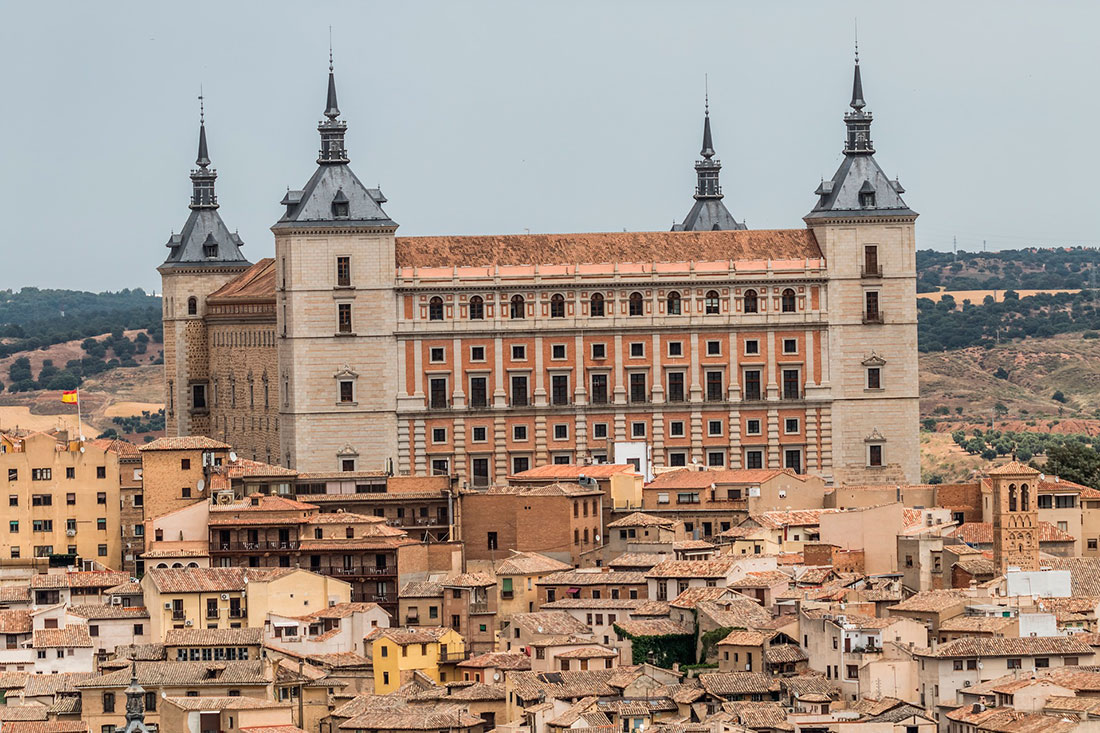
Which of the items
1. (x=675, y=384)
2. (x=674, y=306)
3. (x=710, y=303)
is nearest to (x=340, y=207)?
(x=674, y=306)

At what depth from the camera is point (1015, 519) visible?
104 meters

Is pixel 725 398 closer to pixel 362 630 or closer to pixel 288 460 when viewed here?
pixel 288 460

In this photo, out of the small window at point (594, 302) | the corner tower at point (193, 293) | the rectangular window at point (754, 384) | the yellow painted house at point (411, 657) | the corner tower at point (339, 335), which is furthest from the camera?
the corner tower at point (193, 293)

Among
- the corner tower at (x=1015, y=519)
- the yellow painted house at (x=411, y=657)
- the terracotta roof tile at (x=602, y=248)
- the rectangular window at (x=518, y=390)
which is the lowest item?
the yellow painted house at (x=411, y=657)

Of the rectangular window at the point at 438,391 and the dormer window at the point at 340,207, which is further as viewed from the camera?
the rectangular window at the point at 438,391

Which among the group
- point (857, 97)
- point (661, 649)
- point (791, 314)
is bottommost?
point (661, 649)

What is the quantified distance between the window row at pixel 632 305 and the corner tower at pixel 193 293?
817 inches

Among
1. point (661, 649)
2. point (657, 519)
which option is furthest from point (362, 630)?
point (657, 519)

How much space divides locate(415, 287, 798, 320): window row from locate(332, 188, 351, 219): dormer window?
459 centimetres

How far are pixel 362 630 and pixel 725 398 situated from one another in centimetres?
3461

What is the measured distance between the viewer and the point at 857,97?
139m

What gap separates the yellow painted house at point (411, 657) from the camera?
3784 inches

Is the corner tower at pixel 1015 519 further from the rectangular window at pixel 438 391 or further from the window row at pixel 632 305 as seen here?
the rectangular window at pixel 438 391

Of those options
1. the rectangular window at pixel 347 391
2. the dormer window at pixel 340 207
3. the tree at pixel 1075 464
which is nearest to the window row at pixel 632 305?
the rectangular window at pixel 347 391
